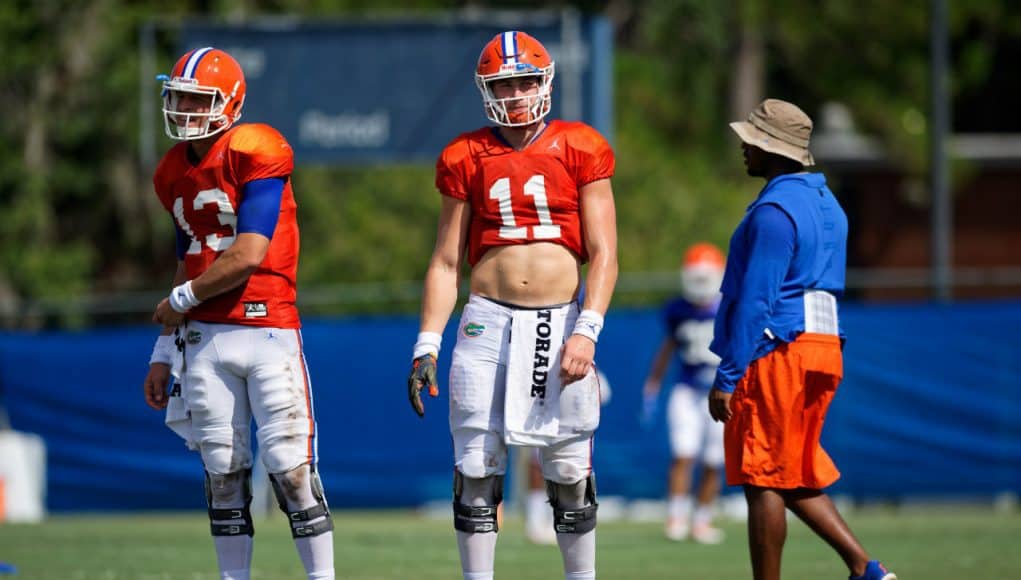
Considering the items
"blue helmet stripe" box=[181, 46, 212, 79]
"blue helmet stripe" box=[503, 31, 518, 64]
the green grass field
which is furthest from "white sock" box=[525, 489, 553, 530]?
"blue helmet stripe" box=[181, 46, 212, 79]

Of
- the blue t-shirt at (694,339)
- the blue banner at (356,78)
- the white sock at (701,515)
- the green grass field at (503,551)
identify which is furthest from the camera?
the blue banner at (356,78)

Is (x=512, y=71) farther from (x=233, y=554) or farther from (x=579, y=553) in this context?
(x=233, y=554)

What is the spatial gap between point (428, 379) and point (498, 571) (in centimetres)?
321

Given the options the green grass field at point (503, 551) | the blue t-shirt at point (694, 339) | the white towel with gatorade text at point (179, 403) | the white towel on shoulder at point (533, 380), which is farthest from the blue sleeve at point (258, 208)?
the blue t-shirt at point (694, 339)

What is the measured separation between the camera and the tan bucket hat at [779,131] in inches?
273

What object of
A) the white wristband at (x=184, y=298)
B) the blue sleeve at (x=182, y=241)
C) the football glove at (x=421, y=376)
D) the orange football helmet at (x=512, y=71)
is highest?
the orange football helmet at (x=512, y=71)

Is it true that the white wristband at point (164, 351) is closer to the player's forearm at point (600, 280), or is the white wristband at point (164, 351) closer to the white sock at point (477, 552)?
the white sock at point (477, 552)

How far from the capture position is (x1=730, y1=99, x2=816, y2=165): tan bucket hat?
6.93 meters

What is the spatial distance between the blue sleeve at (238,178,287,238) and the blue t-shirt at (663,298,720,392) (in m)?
6.54

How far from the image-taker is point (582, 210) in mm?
6781

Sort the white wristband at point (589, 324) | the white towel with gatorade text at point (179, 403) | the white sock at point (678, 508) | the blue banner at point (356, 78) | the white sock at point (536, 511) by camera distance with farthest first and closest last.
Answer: the blue banner at point (356, 78), the white sock at point (678, 508), the white sock at point (536, 511), the white towel with gatorade text at point (179, 403), the white wristband at point (589, 324)

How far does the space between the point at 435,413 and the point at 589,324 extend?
30.8ft

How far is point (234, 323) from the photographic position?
6.71 m

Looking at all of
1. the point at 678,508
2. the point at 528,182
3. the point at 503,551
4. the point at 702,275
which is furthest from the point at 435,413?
the point at 528,182
